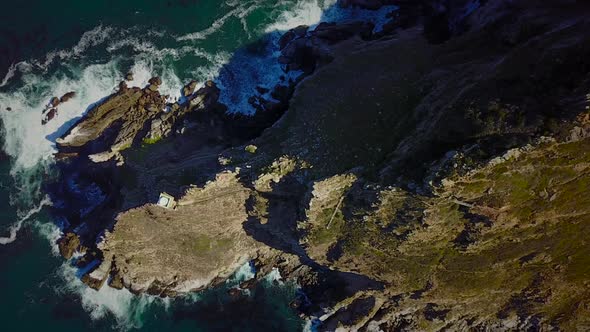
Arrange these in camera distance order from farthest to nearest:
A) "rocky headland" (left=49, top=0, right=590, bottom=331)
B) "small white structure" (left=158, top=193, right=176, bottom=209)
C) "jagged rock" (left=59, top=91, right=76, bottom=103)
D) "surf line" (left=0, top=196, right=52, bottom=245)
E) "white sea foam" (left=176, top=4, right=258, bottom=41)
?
"white sea foam" (left=176, top=4, right=258, bottom=41) < "jagged rock" (left=59, top=91, right=76, bottom=103) < "surf line" (left=0, top=196, right=52, bottom=245) < "small white structure" (left=158, top=193, right=176, bottom=209) < "rocky headland" (left=49, top=0, right=590, bottom=331)

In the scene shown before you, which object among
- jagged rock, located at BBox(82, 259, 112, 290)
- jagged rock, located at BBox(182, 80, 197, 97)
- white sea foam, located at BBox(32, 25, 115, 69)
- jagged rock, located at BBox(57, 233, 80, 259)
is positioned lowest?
jagged rock, located at BBox(82, 259, 112, 290)

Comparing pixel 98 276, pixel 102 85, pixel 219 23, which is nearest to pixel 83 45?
pixel 102 85

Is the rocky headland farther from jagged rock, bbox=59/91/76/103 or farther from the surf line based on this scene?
jagged rock, bbox=59/91/76/103

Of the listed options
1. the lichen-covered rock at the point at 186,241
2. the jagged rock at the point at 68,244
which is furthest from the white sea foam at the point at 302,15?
the jagged rock at the point at 68,244

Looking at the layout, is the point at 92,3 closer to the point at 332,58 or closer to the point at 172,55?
the point at 172,55

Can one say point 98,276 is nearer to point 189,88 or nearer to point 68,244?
point 68,244

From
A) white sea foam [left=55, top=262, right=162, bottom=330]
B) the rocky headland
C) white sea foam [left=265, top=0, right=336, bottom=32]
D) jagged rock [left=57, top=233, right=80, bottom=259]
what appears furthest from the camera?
white sea foam [left=265, top=0, right=336, bottom=32]

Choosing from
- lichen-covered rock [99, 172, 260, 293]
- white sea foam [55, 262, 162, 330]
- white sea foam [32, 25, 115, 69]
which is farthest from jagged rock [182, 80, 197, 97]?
white sea foam [55, 262, 162, 330]
